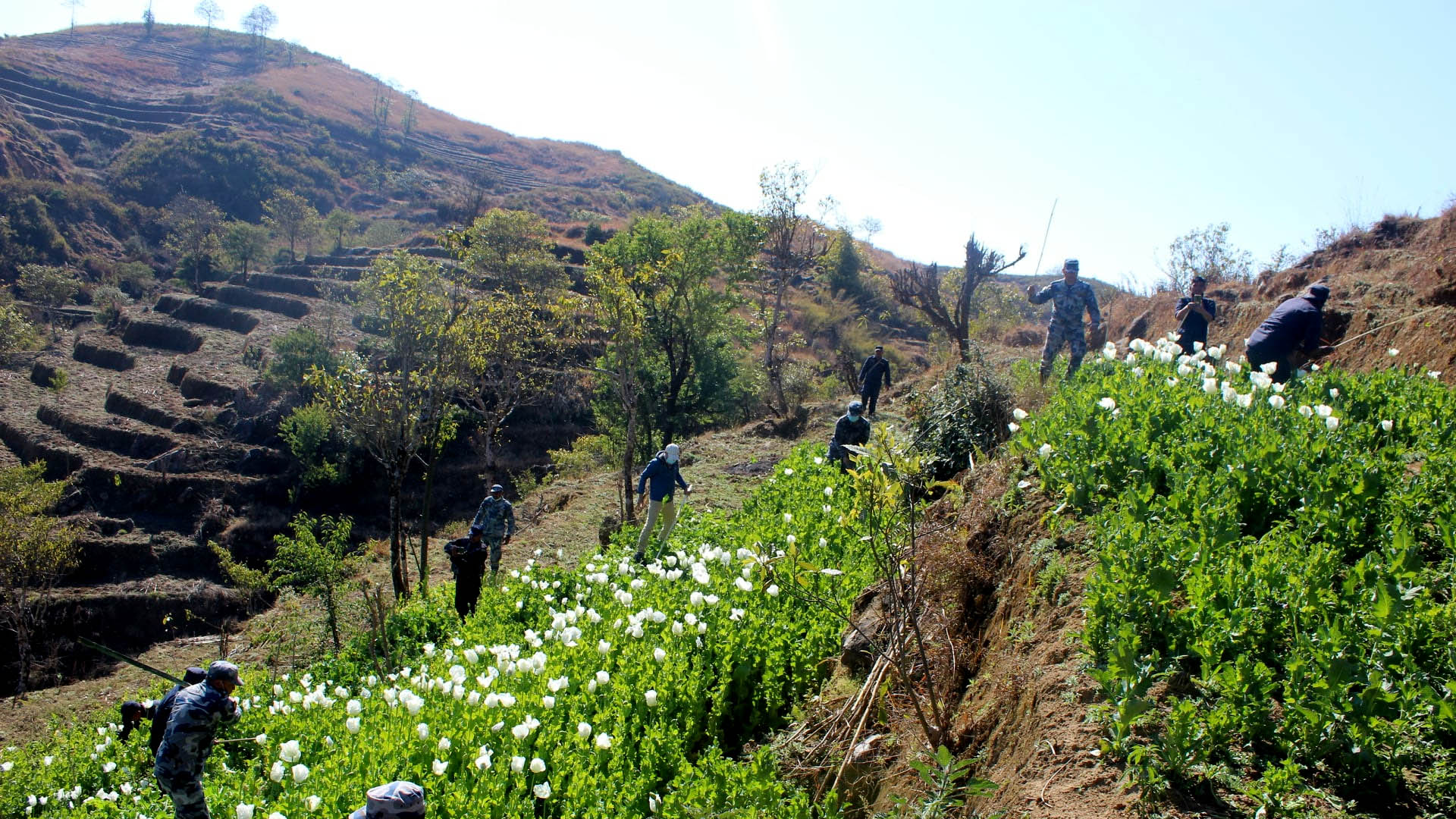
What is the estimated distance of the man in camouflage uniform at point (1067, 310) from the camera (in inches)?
421

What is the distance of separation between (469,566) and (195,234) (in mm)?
62508

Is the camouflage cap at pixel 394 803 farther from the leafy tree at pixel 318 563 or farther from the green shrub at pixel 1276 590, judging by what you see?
the leafy tree at pixel 318 563

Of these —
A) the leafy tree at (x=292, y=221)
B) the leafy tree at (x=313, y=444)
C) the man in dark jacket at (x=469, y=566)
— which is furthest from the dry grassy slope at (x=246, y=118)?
the man in dark jacket at (x=469, y=566)

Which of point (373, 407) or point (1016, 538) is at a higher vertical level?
point (1016, 538)

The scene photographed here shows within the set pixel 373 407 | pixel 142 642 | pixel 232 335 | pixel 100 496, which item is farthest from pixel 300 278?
pixel 373 407

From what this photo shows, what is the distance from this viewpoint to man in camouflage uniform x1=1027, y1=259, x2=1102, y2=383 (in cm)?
1070

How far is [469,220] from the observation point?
210 ft

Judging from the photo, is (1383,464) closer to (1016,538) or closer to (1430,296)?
(1016,538)

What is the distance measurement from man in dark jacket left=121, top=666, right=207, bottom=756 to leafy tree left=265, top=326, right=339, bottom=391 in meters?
27.3

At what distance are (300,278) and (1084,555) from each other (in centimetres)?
5756

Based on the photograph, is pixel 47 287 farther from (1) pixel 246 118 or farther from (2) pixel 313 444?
(1) pixel 246 118

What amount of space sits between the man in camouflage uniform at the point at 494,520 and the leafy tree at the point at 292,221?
61.2 meters

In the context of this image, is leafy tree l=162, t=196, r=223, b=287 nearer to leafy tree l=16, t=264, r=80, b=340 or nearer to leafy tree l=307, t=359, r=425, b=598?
leafy tree l=16, t=264, r=80, b=340

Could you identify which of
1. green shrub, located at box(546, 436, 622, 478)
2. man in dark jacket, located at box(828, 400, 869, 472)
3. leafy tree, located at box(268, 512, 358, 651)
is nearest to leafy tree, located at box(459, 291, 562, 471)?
green shrub, located at box(546, 436, 622, 478)
